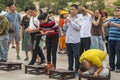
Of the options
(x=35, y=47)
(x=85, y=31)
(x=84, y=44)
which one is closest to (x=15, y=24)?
(x=35, y=47)

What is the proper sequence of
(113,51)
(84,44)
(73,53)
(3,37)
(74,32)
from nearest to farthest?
1. (74,32)
2. (73,53)
3. (113,51)
4. (84,44)
5. (3,37)

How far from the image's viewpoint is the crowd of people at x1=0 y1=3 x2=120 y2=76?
954 centimetres

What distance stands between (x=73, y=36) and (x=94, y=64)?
1.44 metres

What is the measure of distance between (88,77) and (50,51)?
2.04 m

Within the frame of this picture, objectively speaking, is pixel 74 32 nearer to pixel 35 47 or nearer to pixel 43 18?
pixel 43 18

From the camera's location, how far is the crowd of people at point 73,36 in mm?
9539

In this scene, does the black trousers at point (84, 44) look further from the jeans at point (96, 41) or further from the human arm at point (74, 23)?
the human arm at point (74, 23)

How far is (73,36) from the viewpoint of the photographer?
34.6ft

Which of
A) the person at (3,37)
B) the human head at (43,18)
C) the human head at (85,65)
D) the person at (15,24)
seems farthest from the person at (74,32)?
the person at (15,24)

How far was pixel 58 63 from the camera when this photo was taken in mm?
A: 12781

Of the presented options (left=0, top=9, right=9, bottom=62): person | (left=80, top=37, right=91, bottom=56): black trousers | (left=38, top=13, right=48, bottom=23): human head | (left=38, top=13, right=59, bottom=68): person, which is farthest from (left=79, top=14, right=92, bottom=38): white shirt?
(left=0, top=9, right=9, bottom=62): person

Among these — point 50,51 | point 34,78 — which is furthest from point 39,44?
point 34,78

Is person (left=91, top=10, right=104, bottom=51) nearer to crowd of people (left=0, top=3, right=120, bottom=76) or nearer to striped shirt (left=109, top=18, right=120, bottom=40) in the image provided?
crowd of people (left=0, top=3, right=120, bottom=76)

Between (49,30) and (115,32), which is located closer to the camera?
(49,30)
